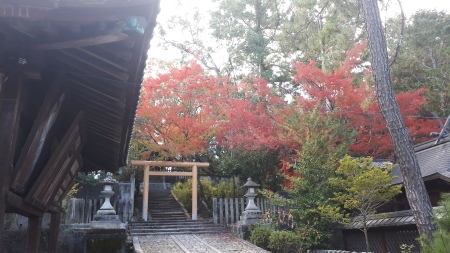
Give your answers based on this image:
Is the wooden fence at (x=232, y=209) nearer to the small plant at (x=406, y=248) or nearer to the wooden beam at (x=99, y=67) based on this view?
the small plant at (x=406, y=248)

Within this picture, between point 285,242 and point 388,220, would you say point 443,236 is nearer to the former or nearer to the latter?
point 388,220

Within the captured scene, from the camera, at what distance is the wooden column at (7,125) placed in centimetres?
272

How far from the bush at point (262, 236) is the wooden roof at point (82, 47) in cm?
798

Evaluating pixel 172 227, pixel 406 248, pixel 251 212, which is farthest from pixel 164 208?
pixel 406 248

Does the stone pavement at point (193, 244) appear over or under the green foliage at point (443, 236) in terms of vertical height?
under

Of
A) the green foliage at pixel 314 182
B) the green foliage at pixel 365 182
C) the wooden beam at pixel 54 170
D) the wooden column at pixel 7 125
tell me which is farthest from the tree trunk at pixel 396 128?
the wooden column at pixel 7 125

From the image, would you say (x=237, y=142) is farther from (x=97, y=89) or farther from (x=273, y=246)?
(x=97, y=89)

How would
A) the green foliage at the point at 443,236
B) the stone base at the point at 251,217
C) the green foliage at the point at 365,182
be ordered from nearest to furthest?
the green foliage at the point at 443,236 < the green foliage at the point at 365,182 < the stone base at the point at 251,217

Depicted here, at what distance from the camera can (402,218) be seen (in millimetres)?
9133

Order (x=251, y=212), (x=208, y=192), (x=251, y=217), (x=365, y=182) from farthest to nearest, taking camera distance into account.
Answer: (x=208, y=192)
(x=251, y=212)
(x=251, y=217)
(x=365, y=182)

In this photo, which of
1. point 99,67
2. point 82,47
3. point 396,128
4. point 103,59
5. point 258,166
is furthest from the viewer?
point 258,166

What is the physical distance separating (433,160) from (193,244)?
326 inches

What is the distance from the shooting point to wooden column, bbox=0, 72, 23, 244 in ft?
8.93

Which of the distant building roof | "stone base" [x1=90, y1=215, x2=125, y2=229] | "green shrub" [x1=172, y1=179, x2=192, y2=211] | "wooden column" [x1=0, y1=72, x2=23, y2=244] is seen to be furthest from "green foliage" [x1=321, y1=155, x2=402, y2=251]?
"green shrub" [x1=172, y1=179, x2=192, y2=211]
